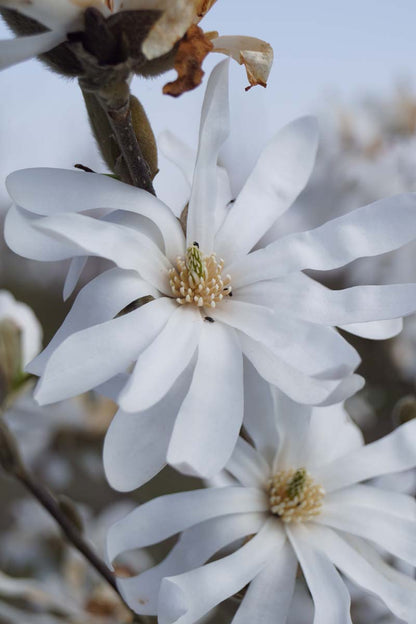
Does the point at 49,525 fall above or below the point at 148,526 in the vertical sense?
below

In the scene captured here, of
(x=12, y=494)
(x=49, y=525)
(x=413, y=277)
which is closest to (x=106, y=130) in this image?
(x=49, y=525)

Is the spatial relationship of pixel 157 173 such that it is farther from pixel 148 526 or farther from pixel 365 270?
pixel 365 270

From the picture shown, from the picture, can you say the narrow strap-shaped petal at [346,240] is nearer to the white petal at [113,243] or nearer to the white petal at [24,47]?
the white petal at [113,243]

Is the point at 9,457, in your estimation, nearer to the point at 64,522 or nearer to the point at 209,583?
the point at 64,522

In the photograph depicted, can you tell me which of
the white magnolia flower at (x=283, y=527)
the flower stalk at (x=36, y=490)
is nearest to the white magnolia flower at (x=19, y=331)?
the flower stalk at (x=36, y=490)

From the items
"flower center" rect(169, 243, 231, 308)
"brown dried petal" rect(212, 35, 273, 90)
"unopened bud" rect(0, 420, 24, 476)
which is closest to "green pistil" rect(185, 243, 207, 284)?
"flower center" rect(169, 243, 231, 308)

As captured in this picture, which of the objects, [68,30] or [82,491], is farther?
[82,491]

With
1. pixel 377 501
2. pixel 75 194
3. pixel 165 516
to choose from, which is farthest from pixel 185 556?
pixel 75 194
